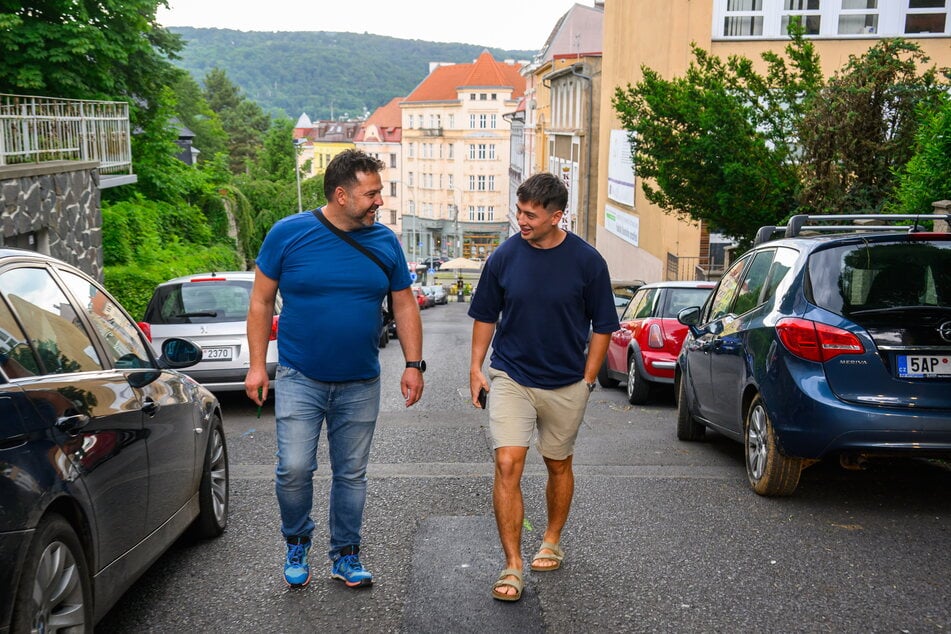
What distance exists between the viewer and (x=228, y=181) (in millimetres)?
33844

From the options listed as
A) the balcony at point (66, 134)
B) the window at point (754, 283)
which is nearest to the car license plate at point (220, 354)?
the balcony at point (66, 134)

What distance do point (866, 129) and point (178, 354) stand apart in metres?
11.7

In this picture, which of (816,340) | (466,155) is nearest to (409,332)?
(816,340)

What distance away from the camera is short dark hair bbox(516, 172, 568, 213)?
4746 millimetres

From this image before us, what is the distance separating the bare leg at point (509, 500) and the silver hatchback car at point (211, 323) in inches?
249

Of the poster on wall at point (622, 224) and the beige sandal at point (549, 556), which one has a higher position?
the beige sandal at point (549, 556)

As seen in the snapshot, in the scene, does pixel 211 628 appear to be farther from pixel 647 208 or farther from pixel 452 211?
pixel 452 211

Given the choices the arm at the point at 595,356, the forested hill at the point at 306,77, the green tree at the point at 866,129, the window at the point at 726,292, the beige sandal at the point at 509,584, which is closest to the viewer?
the beige sandal at the point at 509,584

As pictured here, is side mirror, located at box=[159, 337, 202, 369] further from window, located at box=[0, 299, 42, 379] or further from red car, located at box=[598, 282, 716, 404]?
red car, located at box=[598, 282, 716, 404]

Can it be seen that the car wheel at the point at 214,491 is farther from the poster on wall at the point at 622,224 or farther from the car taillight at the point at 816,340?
the poster on wall at the point at 622,224

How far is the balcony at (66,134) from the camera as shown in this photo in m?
13.8

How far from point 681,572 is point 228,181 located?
1208 inches

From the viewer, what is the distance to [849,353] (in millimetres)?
5852

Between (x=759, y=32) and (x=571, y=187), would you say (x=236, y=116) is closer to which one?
(x=571, y=187)
